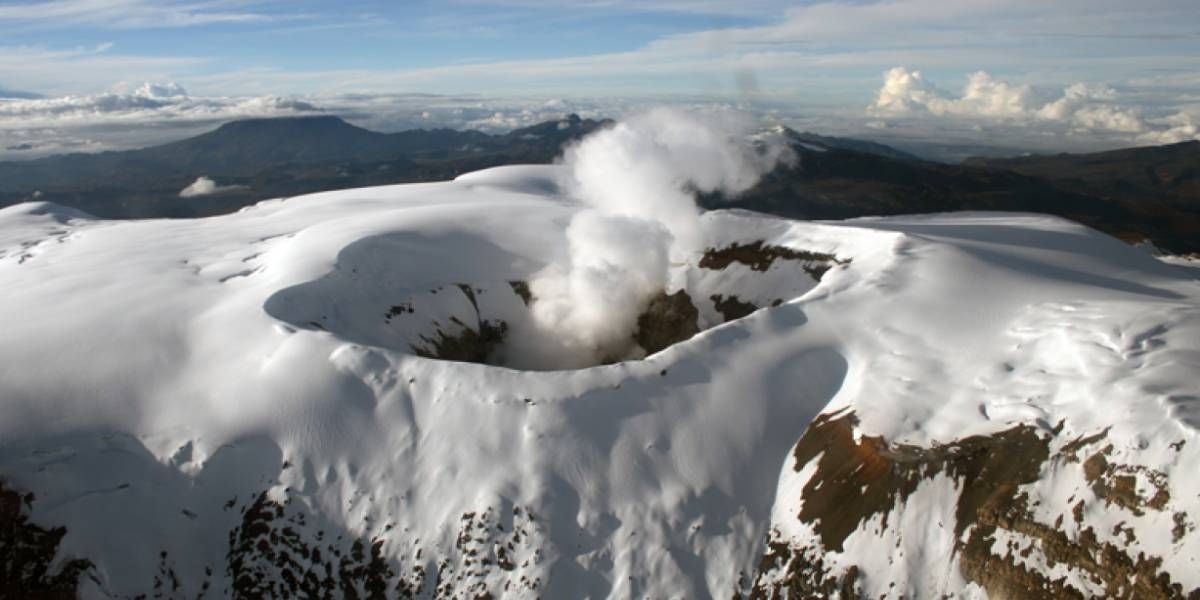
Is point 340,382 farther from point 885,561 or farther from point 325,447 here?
point 885,561

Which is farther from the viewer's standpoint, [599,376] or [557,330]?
[557,330]

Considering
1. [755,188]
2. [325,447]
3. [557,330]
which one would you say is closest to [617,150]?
[557,330]

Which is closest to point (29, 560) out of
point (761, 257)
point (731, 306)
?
point (731, 306)

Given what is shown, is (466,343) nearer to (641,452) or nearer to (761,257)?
(641,452)

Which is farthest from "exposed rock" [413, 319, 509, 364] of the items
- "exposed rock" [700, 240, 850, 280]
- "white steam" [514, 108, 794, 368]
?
"exposed rock" [700, 240, 850, 280]

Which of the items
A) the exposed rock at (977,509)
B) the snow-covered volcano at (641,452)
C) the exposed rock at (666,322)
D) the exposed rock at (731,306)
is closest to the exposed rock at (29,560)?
the snow-covered volcano at (641,452)

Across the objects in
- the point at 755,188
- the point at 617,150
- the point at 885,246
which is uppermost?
the point at 617,150

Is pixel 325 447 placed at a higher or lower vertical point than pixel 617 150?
lower

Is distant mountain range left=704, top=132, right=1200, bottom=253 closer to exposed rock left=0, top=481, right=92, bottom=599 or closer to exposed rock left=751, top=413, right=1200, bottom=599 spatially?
exposed rock left=751, top=413, right=1200, bottom=599
